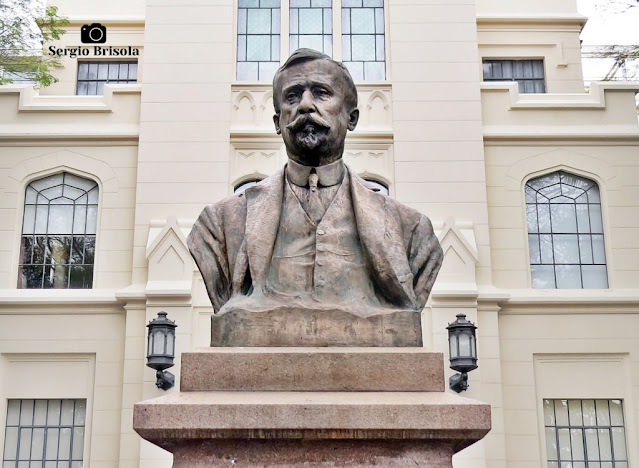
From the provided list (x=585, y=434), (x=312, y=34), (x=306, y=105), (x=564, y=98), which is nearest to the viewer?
(x=306, y=105)

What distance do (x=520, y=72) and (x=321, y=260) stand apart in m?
17.4

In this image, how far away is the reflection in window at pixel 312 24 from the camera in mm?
16953

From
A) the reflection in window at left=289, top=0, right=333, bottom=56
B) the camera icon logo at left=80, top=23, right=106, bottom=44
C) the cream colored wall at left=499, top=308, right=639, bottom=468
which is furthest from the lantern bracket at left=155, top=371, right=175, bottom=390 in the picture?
the camera icon logo at left=80, top=23, right=106, bottom=44

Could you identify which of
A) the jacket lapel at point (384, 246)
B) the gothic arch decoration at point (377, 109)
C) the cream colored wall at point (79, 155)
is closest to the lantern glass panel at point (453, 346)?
the gothic arch decoration at point (377, 109)

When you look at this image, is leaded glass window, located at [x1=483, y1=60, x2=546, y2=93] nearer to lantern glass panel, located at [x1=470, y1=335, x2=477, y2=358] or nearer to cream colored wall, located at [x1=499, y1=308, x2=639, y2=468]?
cream colored wall, located at [x1=499, y1=308, x2=639, y2=468]

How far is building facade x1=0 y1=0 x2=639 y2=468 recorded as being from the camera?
14.7m

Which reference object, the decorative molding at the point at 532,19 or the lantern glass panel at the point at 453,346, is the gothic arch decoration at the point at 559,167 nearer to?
the lantern glass panel at the point at 453,346

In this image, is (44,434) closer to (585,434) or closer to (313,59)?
(585,434)

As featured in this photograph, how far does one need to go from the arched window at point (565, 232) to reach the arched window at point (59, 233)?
9312mm

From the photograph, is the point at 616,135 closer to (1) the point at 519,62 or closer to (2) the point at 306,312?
Result: (1) the point at 519,62

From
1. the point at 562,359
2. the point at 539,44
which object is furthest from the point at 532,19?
the point at 562,359

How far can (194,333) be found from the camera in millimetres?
14484

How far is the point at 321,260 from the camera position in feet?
14.3

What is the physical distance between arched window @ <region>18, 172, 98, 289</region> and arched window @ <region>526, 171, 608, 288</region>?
30.6ft
